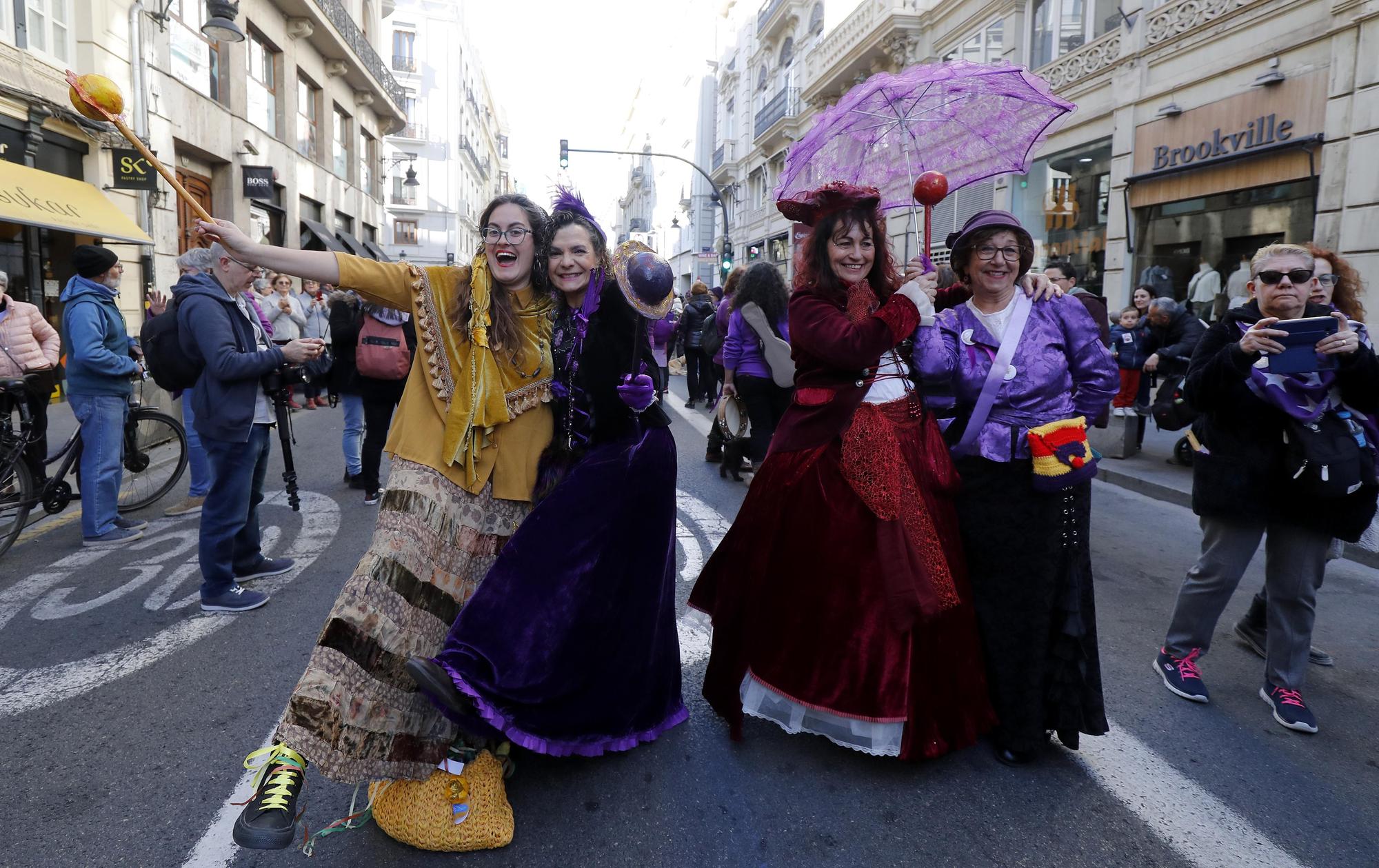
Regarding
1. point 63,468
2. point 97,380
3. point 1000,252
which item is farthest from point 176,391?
point 1000,252

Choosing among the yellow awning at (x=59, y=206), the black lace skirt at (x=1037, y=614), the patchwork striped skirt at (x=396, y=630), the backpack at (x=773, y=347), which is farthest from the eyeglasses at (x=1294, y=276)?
the yellow awning at (x=59, y=206)

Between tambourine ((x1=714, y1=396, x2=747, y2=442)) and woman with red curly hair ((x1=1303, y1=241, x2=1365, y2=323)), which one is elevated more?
woman with red curly hair ((x1=1303, y1=241, x2=1365, y2=323))

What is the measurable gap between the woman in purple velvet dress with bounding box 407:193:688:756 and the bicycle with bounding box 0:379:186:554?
4183 millimetres

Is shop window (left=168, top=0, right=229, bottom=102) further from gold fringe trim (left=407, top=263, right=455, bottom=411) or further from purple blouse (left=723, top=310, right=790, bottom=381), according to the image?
gold fringe trim (left=407, top=263, right=455, bottom=411)

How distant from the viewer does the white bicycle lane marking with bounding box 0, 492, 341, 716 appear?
3.36 meters

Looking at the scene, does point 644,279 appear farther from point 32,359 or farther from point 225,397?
point 32,359

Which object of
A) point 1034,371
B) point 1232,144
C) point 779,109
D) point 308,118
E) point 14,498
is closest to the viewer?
point 1034,371

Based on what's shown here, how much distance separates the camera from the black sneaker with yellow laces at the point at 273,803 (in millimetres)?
1997

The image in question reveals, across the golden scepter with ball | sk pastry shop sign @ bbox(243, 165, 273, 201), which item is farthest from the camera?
sk pastry shop sign @ bbox(243, 165, 273, 201)

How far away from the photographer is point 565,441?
9.19ft

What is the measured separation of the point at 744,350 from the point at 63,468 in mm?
4545

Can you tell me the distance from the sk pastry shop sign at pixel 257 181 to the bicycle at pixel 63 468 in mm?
12054

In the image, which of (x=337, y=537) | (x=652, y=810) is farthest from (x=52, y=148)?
(x=652, y=810)

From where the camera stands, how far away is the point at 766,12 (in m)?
34.1
